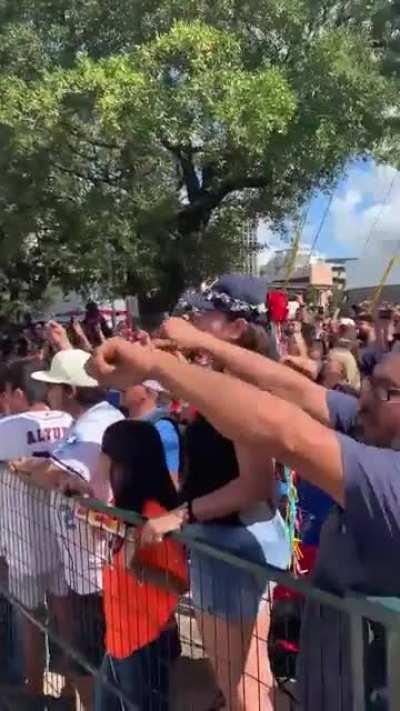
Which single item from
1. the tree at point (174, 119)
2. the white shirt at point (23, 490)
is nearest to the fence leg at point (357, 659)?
the white shirt at point (23, 490)

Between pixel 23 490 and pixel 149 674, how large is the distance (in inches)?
52.4

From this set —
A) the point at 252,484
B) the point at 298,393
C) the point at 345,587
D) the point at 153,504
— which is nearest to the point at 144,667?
the point at 153,504

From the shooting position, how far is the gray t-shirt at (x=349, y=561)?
7.71 feet

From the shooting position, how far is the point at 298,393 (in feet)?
12.1

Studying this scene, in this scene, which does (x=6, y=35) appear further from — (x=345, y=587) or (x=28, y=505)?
(x=345, y=587)

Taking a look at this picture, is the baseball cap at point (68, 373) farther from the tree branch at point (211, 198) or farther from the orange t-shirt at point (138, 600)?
the tree branch at point (211, 198)

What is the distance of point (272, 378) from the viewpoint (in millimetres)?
3668

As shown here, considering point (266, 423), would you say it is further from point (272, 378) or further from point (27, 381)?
point (27, 381)

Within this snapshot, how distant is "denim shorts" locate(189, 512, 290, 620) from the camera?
3.22 meters

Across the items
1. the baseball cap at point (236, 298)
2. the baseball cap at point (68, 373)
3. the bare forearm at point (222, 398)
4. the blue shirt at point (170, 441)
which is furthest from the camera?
the baseball cap at point (68, 373)

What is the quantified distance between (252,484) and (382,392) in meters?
0.87

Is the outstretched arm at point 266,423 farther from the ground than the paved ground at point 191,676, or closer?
farther from the ground

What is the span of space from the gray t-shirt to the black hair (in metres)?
2.93

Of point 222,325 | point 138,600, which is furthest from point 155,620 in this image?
point 222,325
